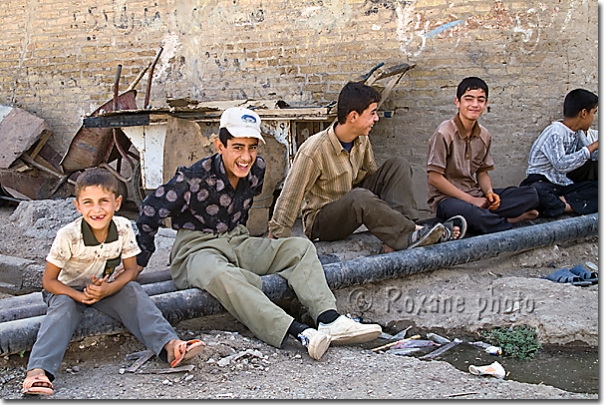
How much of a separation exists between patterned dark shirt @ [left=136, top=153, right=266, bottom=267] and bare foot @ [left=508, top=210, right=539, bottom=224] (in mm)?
2577

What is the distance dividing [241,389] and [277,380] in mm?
181

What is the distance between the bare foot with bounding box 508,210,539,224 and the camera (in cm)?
549

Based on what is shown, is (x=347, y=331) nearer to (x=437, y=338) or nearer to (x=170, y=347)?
(x=437, y=338)

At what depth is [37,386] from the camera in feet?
9.04

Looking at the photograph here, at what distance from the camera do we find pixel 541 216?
568 cm

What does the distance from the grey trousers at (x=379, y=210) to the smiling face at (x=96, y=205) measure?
1.86 meters

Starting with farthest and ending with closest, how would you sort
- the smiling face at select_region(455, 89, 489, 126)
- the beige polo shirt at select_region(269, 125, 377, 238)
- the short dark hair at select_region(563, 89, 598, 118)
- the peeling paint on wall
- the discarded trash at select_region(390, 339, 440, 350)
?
1. the peeling paint on wall
2. the short dark hair at select_region(563, 89, 598, 118)
3. the smiling face at select_region(455, 89, 489, 126)
4. the beige polo shirt at select_region(269, 125, 377, 238)
5. the discarded trash at select_region(390, 339, 440, 350)

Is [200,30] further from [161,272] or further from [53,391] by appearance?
[53,391]

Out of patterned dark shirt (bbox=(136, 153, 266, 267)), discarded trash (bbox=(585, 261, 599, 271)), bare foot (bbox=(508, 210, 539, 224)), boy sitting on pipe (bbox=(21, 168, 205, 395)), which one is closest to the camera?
boy sitting on pipe (bbox=(21, 168, 205, 395))

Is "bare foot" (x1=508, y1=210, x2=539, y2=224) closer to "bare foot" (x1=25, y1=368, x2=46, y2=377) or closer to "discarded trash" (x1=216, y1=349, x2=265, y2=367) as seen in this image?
"discarded trash" (x1=216, y1=349, x2=265, y2=367)

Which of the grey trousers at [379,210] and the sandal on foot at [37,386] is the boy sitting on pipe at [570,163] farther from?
the sandal on foot at [37,386]

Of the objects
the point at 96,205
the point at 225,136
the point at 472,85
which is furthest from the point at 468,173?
the point at 96,205

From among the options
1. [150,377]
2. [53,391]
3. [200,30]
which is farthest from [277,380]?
[200,30]

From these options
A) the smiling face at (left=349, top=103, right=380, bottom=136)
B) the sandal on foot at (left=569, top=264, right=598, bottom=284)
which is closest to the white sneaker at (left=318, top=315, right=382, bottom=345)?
the smiling face at (left=349, top=103, right=380, bottom=136)
